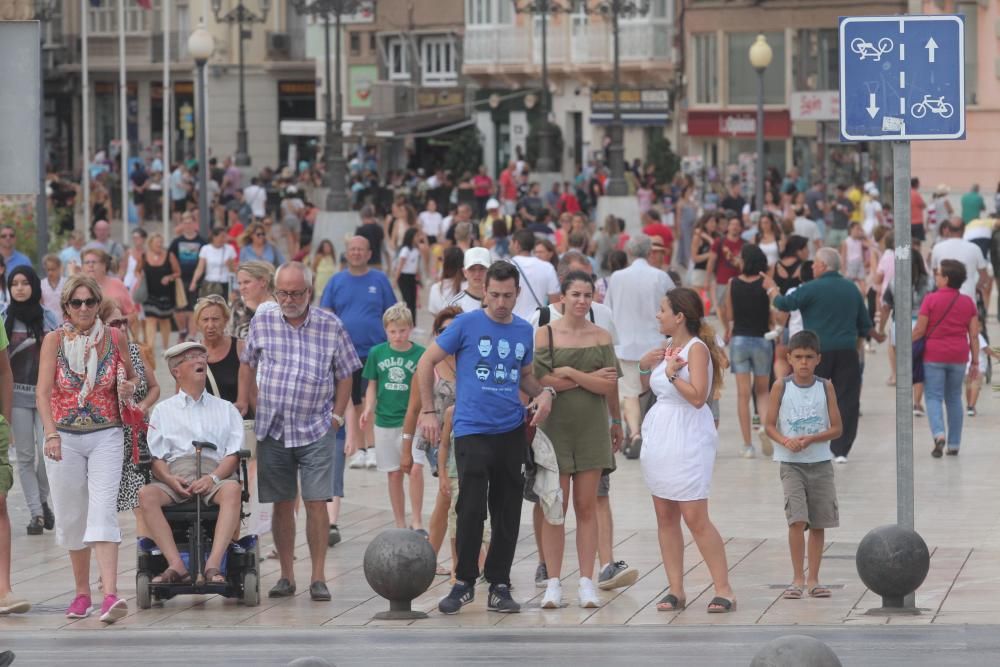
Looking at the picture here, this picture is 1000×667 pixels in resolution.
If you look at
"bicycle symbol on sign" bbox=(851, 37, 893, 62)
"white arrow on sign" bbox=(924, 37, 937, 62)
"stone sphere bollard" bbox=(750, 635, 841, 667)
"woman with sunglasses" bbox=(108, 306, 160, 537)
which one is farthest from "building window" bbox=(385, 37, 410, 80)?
"stone sphere bollard" bbox=(750, 635, 841, 667)

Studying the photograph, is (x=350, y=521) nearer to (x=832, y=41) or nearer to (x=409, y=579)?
(x=409, y=579)

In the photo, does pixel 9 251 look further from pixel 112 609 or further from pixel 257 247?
pixel 112 609

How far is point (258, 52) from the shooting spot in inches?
3061

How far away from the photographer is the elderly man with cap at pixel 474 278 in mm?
13398

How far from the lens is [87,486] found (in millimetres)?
11406

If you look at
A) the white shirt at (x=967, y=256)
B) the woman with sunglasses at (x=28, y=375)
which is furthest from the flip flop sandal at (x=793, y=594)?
the white shirt at (x=967, y=256)

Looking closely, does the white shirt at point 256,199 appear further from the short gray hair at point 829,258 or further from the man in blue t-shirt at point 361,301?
the man in blue t-shirt at point 361,301

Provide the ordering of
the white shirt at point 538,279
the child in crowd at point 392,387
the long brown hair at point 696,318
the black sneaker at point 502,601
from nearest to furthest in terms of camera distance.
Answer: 1. the long brown hair at point 696,318
2. the black sneaker at point 502,601
3. the child in crowd at point 392,387
4. the white shirt at point 538,279

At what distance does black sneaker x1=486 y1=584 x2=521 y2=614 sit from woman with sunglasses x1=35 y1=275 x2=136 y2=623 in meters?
1.87

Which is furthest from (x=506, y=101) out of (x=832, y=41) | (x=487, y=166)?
(x=832, y=41)

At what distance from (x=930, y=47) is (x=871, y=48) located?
0.28 metres

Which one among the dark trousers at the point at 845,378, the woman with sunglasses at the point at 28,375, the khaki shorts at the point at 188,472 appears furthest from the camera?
the dark trousers at the point at 845,378

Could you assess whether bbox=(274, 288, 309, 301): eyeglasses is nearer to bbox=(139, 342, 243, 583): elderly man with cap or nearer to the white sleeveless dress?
bbox=(139, 342, 243, 583): elderly man with cap

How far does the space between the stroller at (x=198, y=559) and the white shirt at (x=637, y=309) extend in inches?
237
